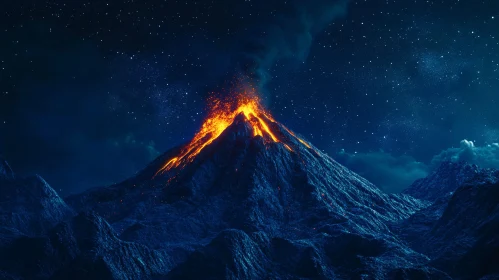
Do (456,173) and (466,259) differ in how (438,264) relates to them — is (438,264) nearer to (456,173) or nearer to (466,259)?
(466,259)

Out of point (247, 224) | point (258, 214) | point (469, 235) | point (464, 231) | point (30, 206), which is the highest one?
point (30, 206)

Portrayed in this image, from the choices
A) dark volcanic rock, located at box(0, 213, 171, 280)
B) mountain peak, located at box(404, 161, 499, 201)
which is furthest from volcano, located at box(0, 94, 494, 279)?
mountain peak, located at box(404, 161, 499, 201)

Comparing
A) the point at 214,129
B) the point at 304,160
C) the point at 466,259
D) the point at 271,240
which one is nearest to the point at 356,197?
the point at 304,160

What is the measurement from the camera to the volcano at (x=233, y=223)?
64.0 metres

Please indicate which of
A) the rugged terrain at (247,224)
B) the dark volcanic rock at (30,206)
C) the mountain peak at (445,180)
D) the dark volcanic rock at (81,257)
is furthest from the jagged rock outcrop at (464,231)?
the dark volcanic rock at (30,206)

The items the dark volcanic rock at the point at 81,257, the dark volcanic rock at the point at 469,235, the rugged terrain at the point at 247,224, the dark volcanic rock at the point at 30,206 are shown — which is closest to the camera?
the dark volcanic rock at the point at 469,235

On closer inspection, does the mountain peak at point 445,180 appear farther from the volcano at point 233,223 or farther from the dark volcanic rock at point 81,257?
the dark volcanic rock at point 81,257

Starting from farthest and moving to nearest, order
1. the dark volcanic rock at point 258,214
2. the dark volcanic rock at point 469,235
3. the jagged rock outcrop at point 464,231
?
the dark volcanic rock at point 258,214
the jagged rock outcrop at point 464,231
the dark volcanic rock at point 469,235

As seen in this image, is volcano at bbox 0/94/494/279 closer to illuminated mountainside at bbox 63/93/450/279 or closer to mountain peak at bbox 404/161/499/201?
illuminated mountainside at bbox 63/93/450/279

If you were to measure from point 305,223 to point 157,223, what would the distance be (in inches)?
1450

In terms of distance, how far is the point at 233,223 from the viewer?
92312mm

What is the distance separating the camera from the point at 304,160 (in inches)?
4914

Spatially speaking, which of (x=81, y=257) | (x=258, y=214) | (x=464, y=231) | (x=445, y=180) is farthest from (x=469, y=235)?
(x=445, y=180)

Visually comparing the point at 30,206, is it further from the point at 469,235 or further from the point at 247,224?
the point at 469,235
